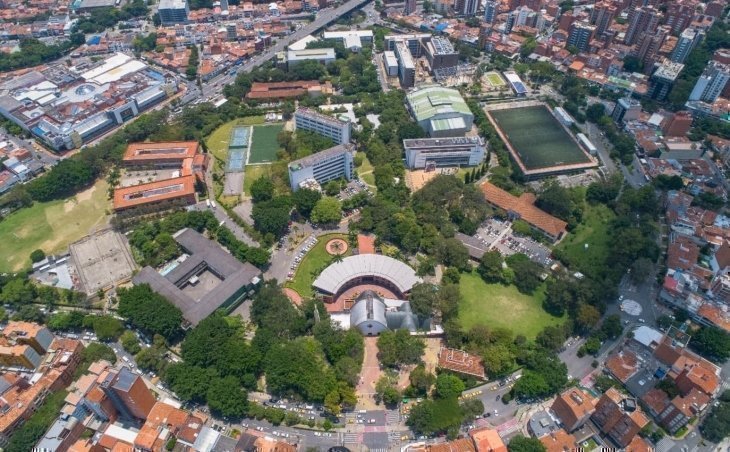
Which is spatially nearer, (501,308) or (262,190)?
(501,308)

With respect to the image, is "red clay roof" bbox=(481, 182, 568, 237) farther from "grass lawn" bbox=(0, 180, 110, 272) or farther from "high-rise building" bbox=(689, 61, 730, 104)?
"grass lawn" bbox=(0, 180, 110, 272)

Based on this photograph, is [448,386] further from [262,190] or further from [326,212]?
[262,190]

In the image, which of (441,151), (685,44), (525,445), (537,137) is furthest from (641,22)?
(525,445)

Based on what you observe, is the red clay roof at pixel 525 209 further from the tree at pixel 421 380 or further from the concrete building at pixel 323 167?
the tree at pixel 421 380

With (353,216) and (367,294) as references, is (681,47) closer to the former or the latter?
(353,216)

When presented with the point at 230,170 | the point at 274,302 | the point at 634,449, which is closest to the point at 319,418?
the point at 274,302

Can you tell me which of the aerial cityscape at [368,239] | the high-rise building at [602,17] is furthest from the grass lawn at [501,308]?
the high-rise building at [602,17]

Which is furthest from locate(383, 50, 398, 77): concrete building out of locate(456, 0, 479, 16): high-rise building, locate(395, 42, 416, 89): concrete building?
locate(456, 0, 479, 16): high-rise building
